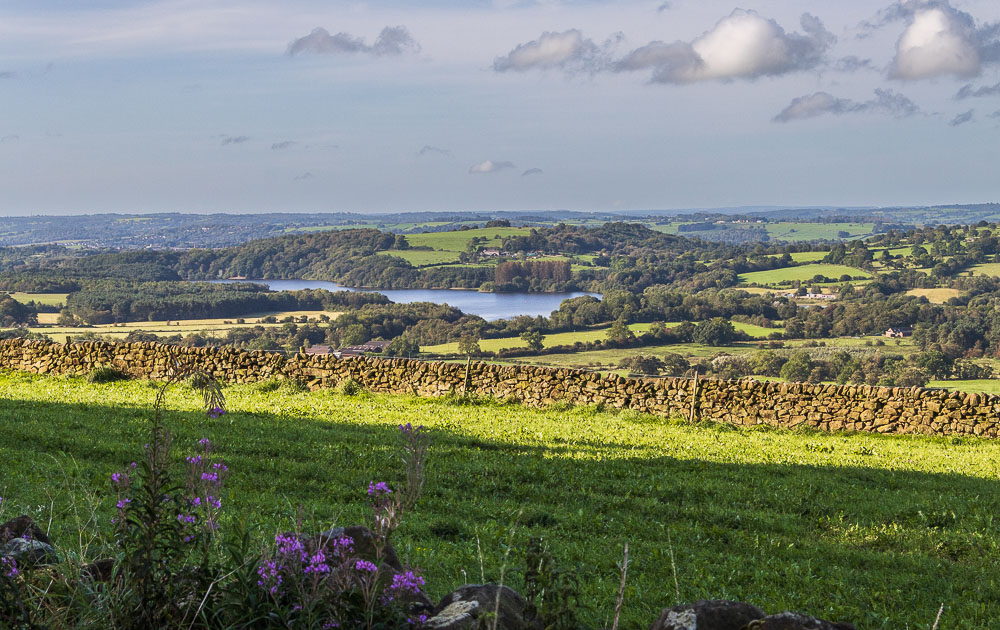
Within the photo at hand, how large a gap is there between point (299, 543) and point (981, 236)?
123m

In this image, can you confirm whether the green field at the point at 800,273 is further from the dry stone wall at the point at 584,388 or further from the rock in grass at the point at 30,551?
the rock in grass at the point at 30,551

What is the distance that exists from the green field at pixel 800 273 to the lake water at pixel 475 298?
2029 cm

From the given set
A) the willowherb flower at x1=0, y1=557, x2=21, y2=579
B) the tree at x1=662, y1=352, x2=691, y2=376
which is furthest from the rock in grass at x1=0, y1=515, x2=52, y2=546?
the tree at x1=662, y1=352, x2=691, y2=376

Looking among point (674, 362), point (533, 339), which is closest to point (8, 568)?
point (674, 362)

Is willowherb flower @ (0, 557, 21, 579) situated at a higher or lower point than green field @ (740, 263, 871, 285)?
higher

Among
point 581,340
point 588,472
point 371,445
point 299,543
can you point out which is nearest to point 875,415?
point 588,472

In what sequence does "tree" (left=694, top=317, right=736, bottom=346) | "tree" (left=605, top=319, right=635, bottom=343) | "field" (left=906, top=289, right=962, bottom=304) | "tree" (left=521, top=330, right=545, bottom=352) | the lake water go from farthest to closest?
the lake water, "field" (left=906, top=289, right=962, bottom=304), "tree" (left=694, top=317, right=736, bottom=346), "tree" (left=605, top=319, right=635, bottom=343), "tree" (left=521, top=330, right=545, bottom=352)

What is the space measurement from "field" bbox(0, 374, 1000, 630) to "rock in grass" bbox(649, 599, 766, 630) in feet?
2.25

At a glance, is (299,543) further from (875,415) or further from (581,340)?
(581,340)

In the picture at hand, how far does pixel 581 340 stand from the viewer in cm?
4594

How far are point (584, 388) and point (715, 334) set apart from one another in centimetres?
3202

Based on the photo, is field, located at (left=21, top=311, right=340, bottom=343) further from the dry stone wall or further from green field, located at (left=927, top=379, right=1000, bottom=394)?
green field, located at (left=927, top=379, right=1000, bottom=394)

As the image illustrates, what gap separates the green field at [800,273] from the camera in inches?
3532

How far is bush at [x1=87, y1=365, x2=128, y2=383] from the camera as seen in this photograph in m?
20.5
